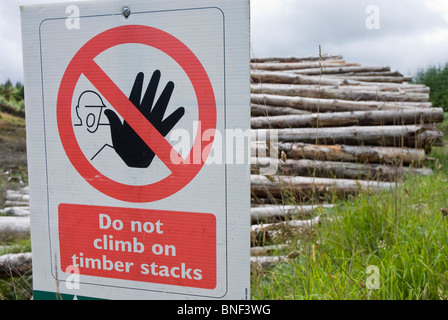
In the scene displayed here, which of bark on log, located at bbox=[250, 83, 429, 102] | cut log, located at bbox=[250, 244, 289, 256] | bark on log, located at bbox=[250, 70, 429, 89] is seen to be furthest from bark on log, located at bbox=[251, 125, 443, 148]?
cut log, located at bbox=[250, 244, 289, 256]

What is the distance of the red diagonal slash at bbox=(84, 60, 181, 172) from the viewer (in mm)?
1869

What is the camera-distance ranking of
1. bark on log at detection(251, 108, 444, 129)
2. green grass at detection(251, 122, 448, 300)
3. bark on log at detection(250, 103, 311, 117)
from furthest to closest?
bark on log at detection(250, 103, 311, 117) < bark on log at detection(251, 108, 444, 129) < green grass at detection(251, 122, 448, 300)

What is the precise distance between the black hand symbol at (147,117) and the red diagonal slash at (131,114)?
0.02 meters

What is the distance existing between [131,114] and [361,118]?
603 centimetres

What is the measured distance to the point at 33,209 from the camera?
215 centimetres

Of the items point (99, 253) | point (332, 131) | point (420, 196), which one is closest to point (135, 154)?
point (99, 253)

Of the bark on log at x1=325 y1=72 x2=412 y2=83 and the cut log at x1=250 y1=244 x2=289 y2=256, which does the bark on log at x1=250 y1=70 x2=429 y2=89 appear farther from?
the cut log at x1=250 y1=244 x2=289 y2=256

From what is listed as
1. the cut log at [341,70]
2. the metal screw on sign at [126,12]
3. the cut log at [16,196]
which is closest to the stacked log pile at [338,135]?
the cut log at [341,70]

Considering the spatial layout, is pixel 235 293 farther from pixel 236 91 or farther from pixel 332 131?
pixel 332 131

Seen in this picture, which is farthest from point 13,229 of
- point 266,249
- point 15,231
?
point 266,249

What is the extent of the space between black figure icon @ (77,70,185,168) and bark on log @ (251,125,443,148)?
5003 millimetres

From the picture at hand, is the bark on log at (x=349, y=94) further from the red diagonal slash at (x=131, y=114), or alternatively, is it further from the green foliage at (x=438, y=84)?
the green foliage at (x=438, y=84)

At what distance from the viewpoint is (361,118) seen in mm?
7211

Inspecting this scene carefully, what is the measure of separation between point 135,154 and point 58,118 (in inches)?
18.1
